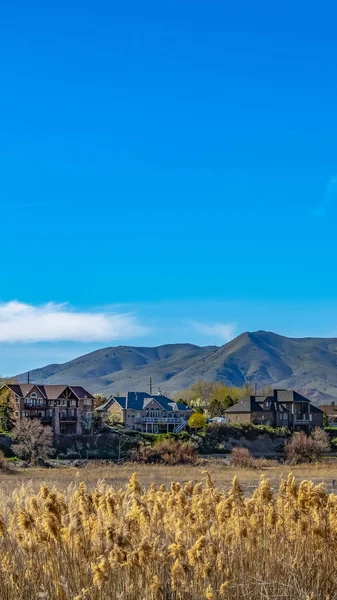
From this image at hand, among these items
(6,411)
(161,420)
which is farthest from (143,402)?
(6,411)

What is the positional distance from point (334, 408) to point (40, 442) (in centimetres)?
8396

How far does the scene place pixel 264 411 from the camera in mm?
90438

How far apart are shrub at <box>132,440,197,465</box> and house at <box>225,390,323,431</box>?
85.9 feet

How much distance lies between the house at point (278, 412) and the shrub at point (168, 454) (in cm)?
2619

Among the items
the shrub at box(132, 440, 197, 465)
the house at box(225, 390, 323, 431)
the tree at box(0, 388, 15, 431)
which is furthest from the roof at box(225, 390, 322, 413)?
the tree at box(0, 388, 15, 431)

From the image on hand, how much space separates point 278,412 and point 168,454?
3654cm

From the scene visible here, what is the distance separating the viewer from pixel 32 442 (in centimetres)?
5591

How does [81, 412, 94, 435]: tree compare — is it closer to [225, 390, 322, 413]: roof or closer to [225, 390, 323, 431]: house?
[225, 390, 323, 431]: house

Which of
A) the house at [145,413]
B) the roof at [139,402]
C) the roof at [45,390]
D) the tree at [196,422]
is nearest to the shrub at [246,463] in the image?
the tree at [196,422]

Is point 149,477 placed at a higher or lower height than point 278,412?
lower

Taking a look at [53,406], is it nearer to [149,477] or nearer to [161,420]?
[161,420]

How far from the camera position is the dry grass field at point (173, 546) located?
7070mm

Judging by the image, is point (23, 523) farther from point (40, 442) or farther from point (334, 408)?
point (334, 408)

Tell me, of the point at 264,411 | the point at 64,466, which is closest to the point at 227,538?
the point at 64,466
